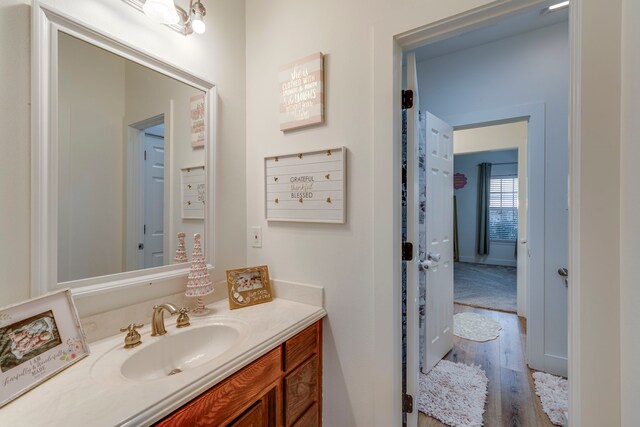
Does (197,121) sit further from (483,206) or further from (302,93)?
(483,206)

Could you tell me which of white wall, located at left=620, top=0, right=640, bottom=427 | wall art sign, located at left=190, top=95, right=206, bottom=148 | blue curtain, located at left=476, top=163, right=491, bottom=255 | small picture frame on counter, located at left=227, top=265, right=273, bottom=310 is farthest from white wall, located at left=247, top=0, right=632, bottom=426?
blue curtain, located at left=476, top=163, right=491, bottom=255

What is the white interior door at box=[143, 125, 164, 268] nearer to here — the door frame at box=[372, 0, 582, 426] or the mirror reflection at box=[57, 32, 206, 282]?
the mirror reflection at box=[57, 32, 206, 282]

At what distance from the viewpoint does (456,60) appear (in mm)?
2701

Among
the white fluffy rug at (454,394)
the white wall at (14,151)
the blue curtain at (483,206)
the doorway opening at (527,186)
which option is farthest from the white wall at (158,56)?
the blue curtain at (483,206)

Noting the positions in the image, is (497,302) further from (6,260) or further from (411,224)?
(6,260)

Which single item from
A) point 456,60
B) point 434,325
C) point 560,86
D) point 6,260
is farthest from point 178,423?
point 456,60

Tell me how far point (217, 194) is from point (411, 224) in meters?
1.05

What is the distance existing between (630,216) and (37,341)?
1.76 m

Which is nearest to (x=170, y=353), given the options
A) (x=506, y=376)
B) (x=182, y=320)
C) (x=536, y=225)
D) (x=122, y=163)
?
(x=182, y=320)

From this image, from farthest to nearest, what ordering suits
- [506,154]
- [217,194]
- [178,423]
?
[506,154] < [217,194] < [178,423]

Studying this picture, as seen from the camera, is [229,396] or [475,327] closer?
[229,396]

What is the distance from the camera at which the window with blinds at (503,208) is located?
6.10 m

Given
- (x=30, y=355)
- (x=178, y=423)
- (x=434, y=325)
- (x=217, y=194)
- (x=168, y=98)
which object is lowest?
(x=434, y=325)

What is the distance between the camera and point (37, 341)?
2.60 ft
